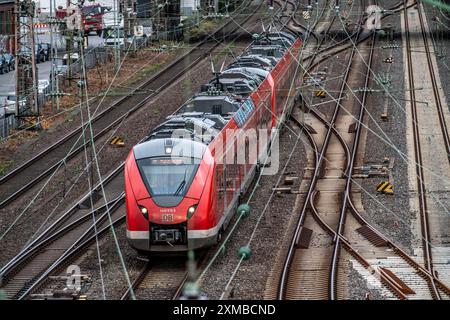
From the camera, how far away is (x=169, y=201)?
1911 centimetres

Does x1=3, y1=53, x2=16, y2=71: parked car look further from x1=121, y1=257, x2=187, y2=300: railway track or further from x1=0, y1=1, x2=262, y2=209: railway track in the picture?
x1=121, y1=257, x2=187, y2=300: railway track

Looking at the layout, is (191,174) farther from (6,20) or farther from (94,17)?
(94,17)

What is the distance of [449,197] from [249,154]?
5.12 metres

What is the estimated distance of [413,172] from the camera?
2869cm

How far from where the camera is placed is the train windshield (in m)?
19.3

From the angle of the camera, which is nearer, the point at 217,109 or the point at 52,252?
the point at 52,252

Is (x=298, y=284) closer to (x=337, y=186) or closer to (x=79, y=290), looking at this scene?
(x=79, y=290)

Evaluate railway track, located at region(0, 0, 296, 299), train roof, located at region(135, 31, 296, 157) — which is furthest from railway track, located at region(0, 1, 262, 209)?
train roof, located at region(135, 31, 296, 157)

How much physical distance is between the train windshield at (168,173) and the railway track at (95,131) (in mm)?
7809

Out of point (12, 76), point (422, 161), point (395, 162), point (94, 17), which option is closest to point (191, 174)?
point (395, 162)

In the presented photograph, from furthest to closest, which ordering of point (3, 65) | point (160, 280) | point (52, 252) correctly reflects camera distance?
point (3, 65)
point (52, 252)
point (160, 280)

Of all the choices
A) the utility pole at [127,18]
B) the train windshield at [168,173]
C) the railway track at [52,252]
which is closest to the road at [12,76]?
the utility pole at [127,18]

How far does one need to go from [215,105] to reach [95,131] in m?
11.1

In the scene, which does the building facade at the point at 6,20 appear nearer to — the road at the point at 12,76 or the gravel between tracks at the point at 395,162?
the road at the point at 12,76
